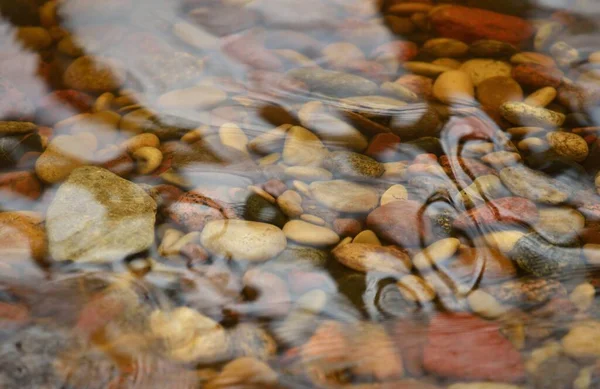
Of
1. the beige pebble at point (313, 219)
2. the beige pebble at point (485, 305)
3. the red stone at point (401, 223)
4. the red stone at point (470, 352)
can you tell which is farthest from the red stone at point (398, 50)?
the red stone at point (470, 352)

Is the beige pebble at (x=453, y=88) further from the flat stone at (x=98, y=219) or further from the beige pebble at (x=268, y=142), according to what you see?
the flat stone at (x=98, y=219)

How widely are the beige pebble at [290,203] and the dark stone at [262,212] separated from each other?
21mm

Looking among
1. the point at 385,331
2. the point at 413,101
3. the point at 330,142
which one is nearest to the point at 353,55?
the point at 413,101

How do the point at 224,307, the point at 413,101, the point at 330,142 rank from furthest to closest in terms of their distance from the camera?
1. the point at 413,101
2. the point at 330,142
3. the point at 224,307

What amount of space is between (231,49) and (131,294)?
1.35 metres

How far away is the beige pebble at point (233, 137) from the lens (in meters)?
2.10

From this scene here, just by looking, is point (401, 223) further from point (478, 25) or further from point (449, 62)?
point (478, 25)

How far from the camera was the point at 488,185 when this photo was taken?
1.95 meters

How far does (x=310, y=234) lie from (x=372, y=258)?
216 mm

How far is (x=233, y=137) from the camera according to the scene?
2121mm

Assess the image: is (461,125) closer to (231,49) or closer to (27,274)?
(231,49)

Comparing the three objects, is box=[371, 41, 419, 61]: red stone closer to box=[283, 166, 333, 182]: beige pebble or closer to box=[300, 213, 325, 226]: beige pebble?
box=[283, 166, 333, 182]: beige pebble

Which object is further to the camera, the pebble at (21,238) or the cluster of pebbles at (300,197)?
the pebble at (21,238)

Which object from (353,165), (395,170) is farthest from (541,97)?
(353,165)
